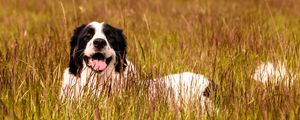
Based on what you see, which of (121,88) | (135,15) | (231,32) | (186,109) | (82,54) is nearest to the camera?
(186,109)

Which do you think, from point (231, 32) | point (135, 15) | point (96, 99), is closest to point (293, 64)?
point (231, 32)

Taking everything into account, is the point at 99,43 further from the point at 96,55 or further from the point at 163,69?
the point at 163,69

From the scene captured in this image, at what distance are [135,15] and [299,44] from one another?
4.97 metres

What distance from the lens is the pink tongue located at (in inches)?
178

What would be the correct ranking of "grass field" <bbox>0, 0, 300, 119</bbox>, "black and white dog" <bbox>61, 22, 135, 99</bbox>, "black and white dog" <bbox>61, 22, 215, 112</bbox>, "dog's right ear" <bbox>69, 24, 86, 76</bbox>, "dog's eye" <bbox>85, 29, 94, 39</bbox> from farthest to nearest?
"dog's eye" <bbox>85, 29, 94, 39</bbox>
"dog's right ear" <bbox>69, 24, 86, 76</bbox>
"black and white dog" <bbox>61, 22, 135, 99</bbox>
"black and white dog" <bbox>61, 22, 215, 112</bbox>
"grass field" <bbox>0, 0, 300, 119</bbox>

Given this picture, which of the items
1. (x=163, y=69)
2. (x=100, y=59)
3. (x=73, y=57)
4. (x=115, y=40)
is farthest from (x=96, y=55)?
(x=163, y=69)

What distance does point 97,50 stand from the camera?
15.0 feet

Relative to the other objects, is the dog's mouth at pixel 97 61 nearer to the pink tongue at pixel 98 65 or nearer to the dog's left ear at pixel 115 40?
the pink tongue at pixel 98 65

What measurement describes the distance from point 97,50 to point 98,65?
0.42 ft

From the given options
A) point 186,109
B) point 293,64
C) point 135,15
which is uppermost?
point 135,15

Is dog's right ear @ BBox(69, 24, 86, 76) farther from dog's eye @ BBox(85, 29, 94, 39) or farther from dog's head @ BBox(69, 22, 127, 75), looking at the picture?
dog's eye @ BBox(85, 29, 94, 39)

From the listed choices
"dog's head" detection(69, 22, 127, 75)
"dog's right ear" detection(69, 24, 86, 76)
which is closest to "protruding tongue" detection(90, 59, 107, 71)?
"dog's head" detection(69, 22, 127, 75)

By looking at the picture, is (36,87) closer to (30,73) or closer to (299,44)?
(30,73)

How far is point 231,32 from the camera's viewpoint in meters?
6.36
